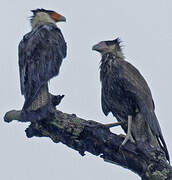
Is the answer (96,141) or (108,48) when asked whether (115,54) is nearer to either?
(108,48)

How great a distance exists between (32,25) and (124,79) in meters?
2.36

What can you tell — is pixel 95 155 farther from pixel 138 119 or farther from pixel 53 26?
pixel 53 26

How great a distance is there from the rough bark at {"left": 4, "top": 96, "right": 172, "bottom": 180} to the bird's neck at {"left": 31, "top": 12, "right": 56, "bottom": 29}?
8.41 ft

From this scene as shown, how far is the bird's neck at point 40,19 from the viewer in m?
8.46

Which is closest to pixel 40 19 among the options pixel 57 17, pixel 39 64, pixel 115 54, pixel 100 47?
pixel 57 17

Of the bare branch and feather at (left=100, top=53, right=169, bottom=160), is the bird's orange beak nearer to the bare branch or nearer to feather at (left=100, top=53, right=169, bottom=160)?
feather at (left=100, top=53, right=169, bottom=160)

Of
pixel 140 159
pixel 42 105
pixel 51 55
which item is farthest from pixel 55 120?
pixel 51 55

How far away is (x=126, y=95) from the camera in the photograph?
6.89 meters

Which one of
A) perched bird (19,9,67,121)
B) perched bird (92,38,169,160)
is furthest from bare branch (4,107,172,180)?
perched bird (92,38,169,160)

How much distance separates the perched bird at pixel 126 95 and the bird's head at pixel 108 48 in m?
0.31

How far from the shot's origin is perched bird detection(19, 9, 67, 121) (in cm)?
612

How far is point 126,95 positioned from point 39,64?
1.15 metres

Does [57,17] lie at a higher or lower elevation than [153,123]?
higher

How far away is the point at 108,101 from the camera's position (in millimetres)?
7102
